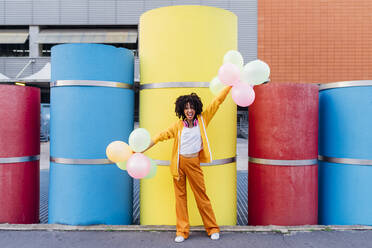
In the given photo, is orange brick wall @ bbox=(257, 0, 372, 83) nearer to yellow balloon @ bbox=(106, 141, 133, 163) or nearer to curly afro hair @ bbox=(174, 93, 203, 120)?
curly afro hair @ bbox=(174, 93, 203, 120)

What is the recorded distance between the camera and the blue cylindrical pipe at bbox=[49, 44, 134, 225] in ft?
11.8

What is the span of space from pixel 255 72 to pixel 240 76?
16 cm

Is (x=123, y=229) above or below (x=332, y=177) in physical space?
below

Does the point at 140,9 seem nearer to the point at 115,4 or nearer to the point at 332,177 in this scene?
the point at 115,4

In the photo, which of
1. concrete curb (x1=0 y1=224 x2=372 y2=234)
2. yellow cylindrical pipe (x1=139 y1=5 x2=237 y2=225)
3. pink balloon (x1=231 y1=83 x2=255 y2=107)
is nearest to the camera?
pink balloon (x1=231 y1=83 x2=255 y2=107)

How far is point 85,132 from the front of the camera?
3623 millimetres

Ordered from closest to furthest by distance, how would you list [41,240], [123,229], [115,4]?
[41,240], [123,229], [115,4]

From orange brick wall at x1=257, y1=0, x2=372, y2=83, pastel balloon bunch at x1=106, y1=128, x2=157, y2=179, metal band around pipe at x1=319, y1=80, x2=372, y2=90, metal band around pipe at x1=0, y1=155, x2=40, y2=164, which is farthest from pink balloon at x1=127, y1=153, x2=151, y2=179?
orange brick wall at x1=257, y1=0, x2=372, y2=83

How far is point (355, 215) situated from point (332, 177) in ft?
1.65

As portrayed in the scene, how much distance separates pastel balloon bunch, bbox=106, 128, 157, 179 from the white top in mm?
379

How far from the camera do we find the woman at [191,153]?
10.6 feet

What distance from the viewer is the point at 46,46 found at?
2216cm

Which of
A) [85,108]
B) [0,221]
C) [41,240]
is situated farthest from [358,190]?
[0,221]

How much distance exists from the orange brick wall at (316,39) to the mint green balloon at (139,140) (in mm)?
19497
